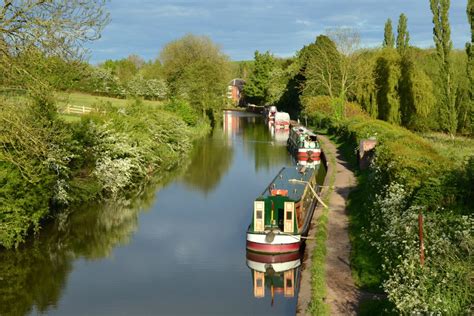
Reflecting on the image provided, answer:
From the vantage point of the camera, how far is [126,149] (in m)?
23.3

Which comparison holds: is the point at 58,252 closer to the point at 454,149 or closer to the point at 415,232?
the point at 415,232

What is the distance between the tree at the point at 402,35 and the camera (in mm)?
48062

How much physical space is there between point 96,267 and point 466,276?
10.5m

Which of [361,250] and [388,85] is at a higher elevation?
[388,85]

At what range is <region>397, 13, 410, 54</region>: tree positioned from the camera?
48.1 metres

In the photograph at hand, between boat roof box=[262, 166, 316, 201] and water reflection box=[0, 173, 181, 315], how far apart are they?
549 centimetres

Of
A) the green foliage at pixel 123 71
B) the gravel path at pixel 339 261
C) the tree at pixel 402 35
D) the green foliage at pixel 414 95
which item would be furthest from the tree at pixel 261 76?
the gravel path at pixel 339 261

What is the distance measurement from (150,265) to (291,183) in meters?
6.92

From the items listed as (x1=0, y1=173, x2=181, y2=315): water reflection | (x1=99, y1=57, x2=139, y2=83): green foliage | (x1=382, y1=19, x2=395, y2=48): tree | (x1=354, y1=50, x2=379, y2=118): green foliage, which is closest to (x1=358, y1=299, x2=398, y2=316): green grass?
(x1=0, y1=173, x2=181, y2=315): water reflection

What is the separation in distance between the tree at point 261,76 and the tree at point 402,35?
2024 inches

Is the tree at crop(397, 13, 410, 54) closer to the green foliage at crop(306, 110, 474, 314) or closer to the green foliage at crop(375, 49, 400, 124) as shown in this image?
the green foliage at crop(375, 49, 400, 124)

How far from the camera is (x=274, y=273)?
1419cm

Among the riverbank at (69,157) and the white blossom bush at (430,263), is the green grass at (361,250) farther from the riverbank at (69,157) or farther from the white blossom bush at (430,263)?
the riverbank at (69,157)

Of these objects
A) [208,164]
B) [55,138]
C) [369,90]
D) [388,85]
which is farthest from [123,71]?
[55,138]
